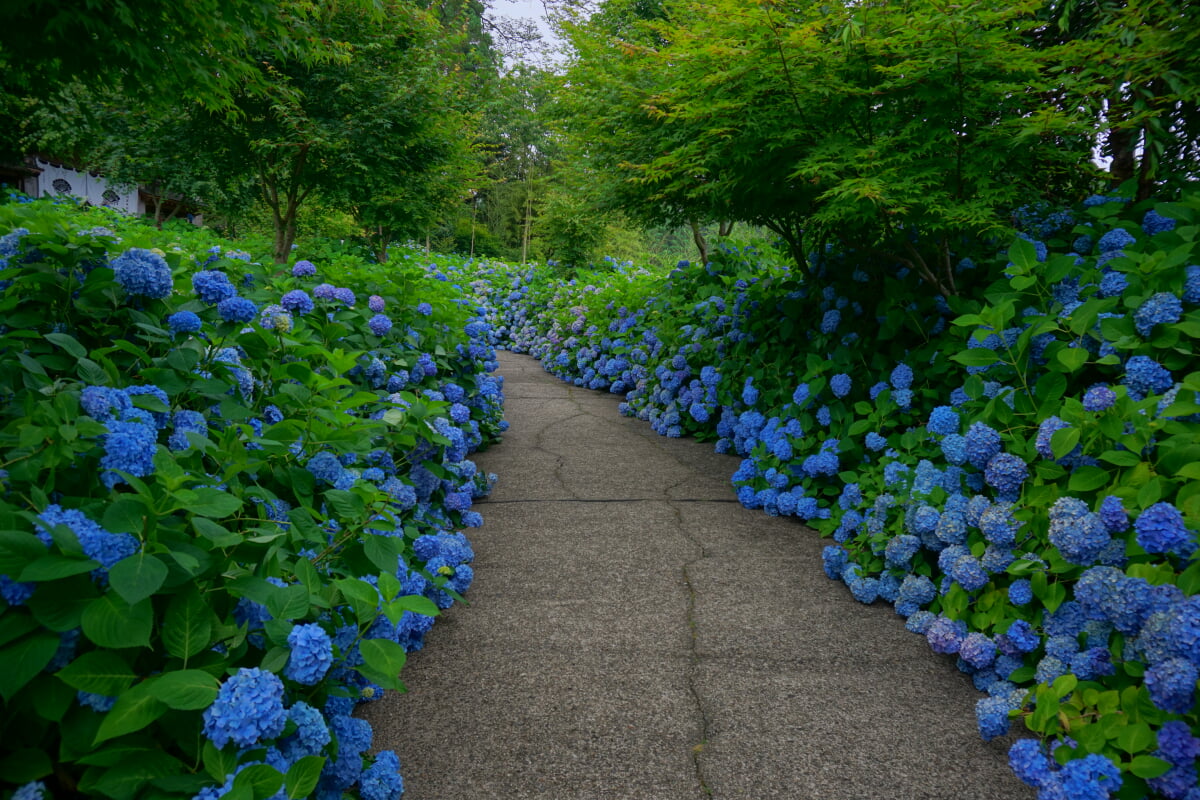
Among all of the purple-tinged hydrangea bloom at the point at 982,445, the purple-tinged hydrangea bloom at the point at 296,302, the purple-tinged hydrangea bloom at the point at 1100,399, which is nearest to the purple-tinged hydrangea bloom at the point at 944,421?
the purple-tinged hydrangea bloom at the point at 982,445

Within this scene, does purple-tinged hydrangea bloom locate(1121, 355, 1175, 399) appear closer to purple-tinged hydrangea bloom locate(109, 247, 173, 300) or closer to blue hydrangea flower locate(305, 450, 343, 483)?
blue hydrangea flower locate(305, 450, 343, 483)

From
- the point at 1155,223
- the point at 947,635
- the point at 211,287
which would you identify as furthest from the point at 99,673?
the point at 1155,223

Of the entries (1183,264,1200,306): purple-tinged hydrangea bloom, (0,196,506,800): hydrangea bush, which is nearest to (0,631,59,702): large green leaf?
(0,196,506,800): hydrangea bush

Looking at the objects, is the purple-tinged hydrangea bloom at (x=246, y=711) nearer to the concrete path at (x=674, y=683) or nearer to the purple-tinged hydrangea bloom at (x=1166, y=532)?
the concrete path at (x=674, y=683)

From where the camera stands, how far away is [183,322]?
179 centimetres

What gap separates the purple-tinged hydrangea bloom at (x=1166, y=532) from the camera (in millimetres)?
1587

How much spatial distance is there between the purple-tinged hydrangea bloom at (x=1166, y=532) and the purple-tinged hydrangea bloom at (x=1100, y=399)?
442mm

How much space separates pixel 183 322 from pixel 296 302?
68cm

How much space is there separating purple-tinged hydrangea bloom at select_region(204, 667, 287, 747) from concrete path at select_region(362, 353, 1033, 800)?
707 mm

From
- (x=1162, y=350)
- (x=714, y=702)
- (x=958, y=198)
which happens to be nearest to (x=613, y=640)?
(x=714, y=702)

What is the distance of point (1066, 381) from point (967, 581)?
2.40ft

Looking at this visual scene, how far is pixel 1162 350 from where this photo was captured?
2.10 metres

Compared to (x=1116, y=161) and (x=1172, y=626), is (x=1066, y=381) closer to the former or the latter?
(x=1172, y=626)

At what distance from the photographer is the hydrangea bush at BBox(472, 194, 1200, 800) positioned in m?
1.59
